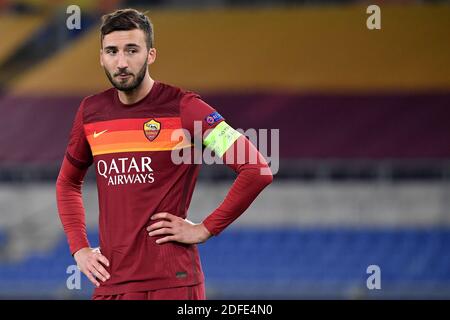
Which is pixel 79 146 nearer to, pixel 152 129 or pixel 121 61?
pixel 152 129

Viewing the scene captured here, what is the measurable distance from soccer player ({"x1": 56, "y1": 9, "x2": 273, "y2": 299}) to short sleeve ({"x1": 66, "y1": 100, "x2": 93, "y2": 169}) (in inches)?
4.9

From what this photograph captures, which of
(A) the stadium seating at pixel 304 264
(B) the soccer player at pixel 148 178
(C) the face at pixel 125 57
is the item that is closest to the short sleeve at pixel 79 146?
(B) the soccer player at pixel 148 178

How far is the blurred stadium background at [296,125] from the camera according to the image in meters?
14.1

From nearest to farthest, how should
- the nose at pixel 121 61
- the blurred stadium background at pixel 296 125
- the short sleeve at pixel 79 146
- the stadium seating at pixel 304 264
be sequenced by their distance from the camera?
the nose at pixel 121 61, the short sleeve at pixel 79 146, the stadium seating at pixel 304 264, the blurred stadium background at pixel 296 125

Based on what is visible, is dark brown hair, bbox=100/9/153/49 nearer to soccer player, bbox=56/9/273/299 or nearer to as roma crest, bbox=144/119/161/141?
soccer player, bbox=56/9/273/299

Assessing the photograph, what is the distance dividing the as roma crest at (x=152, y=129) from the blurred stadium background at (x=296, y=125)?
9.21 m

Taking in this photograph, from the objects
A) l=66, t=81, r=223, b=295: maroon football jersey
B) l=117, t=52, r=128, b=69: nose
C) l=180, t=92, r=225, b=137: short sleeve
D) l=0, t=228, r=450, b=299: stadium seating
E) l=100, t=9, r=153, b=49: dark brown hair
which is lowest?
l=0, t=228, r=450, b=299: stadium seating

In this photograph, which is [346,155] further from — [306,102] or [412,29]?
[412,29]

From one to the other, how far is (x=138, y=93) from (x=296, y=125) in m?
10.8

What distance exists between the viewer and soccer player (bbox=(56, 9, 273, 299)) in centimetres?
418

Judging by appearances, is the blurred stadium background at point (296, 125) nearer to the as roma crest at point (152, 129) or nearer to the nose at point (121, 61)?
the as roma crest at point (152, 129)

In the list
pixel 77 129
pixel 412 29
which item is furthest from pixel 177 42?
pixel 77 129

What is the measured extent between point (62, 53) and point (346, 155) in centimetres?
465

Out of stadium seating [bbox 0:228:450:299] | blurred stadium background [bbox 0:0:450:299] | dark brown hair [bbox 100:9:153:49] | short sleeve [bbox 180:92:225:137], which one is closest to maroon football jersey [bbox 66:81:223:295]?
short sleeve [bbox 180:92:225:137]
